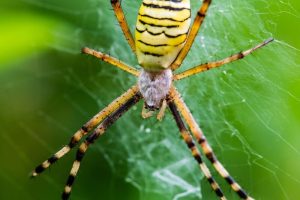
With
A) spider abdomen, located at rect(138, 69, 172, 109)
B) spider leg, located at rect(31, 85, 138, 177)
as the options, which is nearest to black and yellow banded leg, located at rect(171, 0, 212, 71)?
spider abdomen, located at rect(138, 69, 172, 109)

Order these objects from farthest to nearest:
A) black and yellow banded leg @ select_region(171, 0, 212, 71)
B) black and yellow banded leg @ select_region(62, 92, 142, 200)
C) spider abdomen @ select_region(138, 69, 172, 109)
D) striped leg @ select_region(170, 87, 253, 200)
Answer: black and yellow banded leg @ select_region(62, 92, 142, 200)
spider abdomen @ select_region(138, 69, 172, 109)
striped leg @ select_region(170, 87, 253, 200)
black and yellow banded leg @ select_region(171, 0, 212, 71)

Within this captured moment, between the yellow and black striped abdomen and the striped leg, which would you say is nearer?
the yellow and black striped abdomen

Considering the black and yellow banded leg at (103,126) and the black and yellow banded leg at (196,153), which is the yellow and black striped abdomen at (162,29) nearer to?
the black and yellow banded leg at (196,153)

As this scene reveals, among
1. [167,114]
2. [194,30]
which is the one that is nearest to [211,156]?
[194,30]

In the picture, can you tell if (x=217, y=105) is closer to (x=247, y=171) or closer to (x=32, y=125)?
(x=247, y=171)

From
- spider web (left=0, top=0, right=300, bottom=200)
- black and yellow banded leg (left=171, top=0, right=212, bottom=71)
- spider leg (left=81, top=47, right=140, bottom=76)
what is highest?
black and yellow banded leg (left=171, top=0, right=212, bottom=71)

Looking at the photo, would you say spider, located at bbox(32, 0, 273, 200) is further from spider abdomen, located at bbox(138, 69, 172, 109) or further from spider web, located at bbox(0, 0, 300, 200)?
spider web, located at bbox(0, 0, 300, 200)

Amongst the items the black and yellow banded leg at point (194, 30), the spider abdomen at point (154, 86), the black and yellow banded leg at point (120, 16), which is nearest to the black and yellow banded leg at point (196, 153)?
the spider abdomen at point (154, 86)
